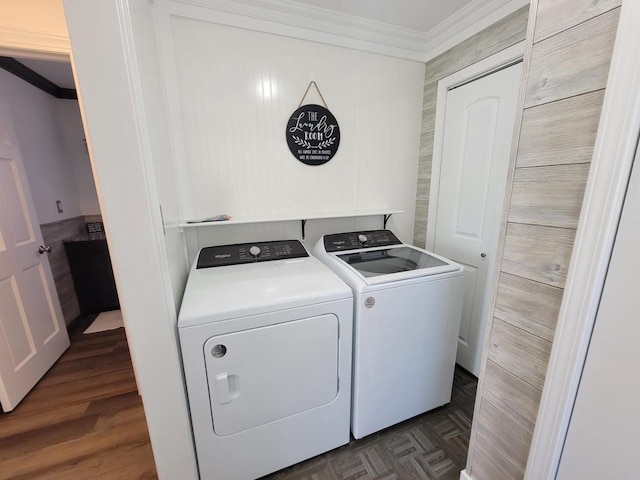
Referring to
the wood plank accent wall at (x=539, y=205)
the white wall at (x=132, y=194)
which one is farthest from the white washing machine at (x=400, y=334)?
the white wall at (x=132, y=194)

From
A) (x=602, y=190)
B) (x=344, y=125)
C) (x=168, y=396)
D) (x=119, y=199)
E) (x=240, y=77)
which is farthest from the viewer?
(x=344, y=125)

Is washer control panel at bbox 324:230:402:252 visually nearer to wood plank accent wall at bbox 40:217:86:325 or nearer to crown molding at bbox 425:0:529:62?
crown molding at bbox 425:0:529:62

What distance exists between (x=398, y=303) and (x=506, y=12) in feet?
5.70

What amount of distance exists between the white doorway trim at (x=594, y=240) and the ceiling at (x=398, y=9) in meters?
1.31

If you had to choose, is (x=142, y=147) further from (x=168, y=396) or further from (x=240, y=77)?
(x=240, y=77)

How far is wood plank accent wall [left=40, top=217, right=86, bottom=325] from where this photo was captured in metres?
2.46

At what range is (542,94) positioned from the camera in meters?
0.82

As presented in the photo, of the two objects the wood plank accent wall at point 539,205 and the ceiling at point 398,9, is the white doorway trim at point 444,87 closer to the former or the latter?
the ceiling at point 398,9

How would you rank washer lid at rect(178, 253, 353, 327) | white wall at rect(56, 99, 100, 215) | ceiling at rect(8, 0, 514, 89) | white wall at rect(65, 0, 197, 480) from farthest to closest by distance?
white wall at rect(56, 99, 100, 215) → ceiling at rect(8, 0, 514, 89) → washer lid at rect(178, 253, 353, 327) → white wall at rect(65, 0, 197, 480)

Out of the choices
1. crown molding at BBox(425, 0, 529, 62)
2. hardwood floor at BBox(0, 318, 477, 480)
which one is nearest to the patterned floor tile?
hardwood floor at BBox(0, 318, 477, 480)

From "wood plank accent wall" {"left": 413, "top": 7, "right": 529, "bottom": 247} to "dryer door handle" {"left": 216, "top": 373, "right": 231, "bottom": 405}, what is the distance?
1.85 m

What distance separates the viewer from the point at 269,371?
3.84ft

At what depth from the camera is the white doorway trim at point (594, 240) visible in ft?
2.07

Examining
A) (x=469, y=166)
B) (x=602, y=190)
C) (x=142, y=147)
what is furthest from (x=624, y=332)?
(x=142, y=147)
